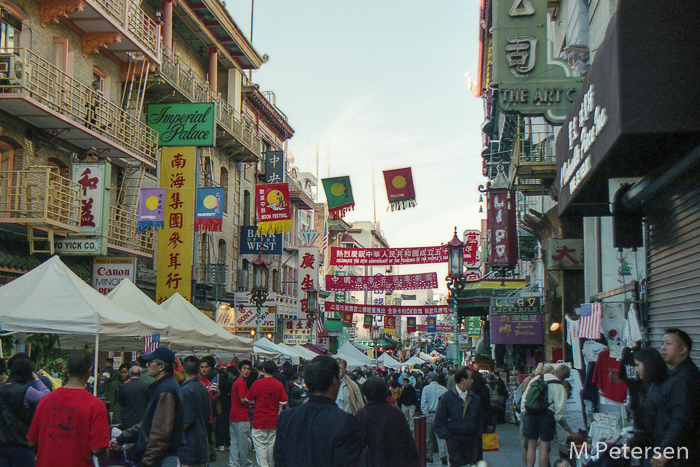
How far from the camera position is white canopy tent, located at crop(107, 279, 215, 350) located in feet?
46.8

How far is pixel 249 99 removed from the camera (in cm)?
3859

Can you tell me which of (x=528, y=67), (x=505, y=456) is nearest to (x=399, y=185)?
(x=505, y=456)

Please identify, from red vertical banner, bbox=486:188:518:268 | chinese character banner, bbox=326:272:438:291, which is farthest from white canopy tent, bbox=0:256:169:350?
chinese character banner, bbox=326:272:438:291

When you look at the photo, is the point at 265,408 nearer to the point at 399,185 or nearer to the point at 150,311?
the point at 150,311

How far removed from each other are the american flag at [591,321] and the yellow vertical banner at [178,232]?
1567 centimetres

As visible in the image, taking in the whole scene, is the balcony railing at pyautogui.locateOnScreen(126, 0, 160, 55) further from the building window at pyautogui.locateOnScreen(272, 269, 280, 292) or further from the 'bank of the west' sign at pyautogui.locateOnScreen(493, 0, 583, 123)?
the building window at pyautogui.locateOnScreen(272, 269, 280, 292)

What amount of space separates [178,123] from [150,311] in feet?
39.7

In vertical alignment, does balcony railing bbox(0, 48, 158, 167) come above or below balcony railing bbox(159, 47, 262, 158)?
below

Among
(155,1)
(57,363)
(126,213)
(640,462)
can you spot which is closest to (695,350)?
(640,462)

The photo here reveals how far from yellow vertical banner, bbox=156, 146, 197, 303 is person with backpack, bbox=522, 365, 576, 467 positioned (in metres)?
16.4

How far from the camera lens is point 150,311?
14523 mm

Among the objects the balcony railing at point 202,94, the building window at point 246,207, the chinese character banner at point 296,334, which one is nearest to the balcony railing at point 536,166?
the balcony railing at point 202,94

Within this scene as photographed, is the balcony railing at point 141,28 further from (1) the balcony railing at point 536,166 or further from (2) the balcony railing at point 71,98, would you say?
(1) the balcony railing at point 536,166

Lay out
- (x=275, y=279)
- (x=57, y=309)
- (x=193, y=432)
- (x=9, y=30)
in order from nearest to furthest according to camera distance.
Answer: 1. (x=193, y=432)
2. (x=57, y=309)
3. (x=9, y=30)
4. (x=275, y=279)
